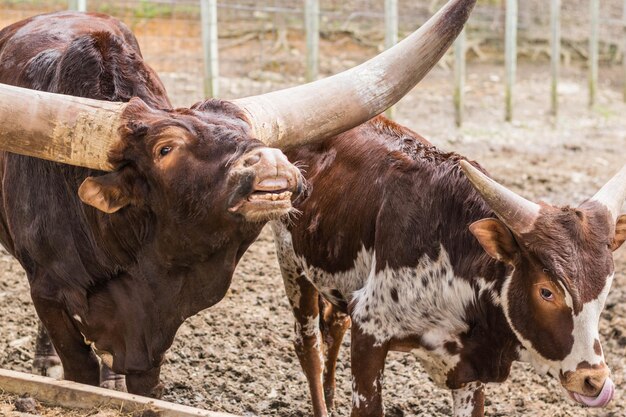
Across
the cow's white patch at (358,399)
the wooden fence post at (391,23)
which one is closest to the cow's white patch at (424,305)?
the cow's white patch at (358,399)

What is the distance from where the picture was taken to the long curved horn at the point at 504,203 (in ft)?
13.7

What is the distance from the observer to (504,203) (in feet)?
13.8

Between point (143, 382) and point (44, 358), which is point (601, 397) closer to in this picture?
point (143, 382)

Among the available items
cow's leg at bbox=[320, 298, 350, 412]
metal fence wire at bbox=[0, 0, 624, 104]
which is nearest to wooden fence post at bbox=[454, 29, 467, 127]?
metal fence wire at bbox=[0, 0, 624, 104]

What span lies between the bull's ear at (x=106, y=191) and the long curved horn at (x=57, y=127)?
0.19 feet

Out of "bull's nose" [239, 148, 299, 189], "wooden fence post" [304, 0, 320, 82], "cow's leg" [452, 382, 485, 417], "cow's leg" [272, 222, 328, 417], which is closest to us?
"bull's nose" [239, 148, 299, 189]

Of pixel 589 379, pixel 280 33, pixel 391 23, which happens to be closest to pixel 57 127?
pixel 589 379

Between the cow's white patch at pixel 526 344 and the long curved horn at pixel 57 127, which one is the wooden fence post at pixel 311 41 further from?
the long curved horn at pixel 57 127

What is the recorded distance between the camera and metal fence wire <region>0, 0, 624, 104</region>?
14.4m

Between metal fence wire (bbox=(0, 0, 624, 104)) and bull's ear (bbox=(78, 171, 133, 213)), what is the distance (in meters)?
8.57

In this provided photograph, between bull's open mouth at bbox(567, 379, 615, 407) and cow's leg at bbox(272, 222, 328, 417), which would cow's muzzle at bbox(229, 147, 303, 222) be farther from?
cow's leg at bbox(272, 222, 328, 417)

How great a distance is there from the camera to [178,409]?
162 inches

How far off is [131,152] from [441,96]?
1309cm

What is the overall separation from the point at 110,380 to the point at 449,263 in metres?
1.85
